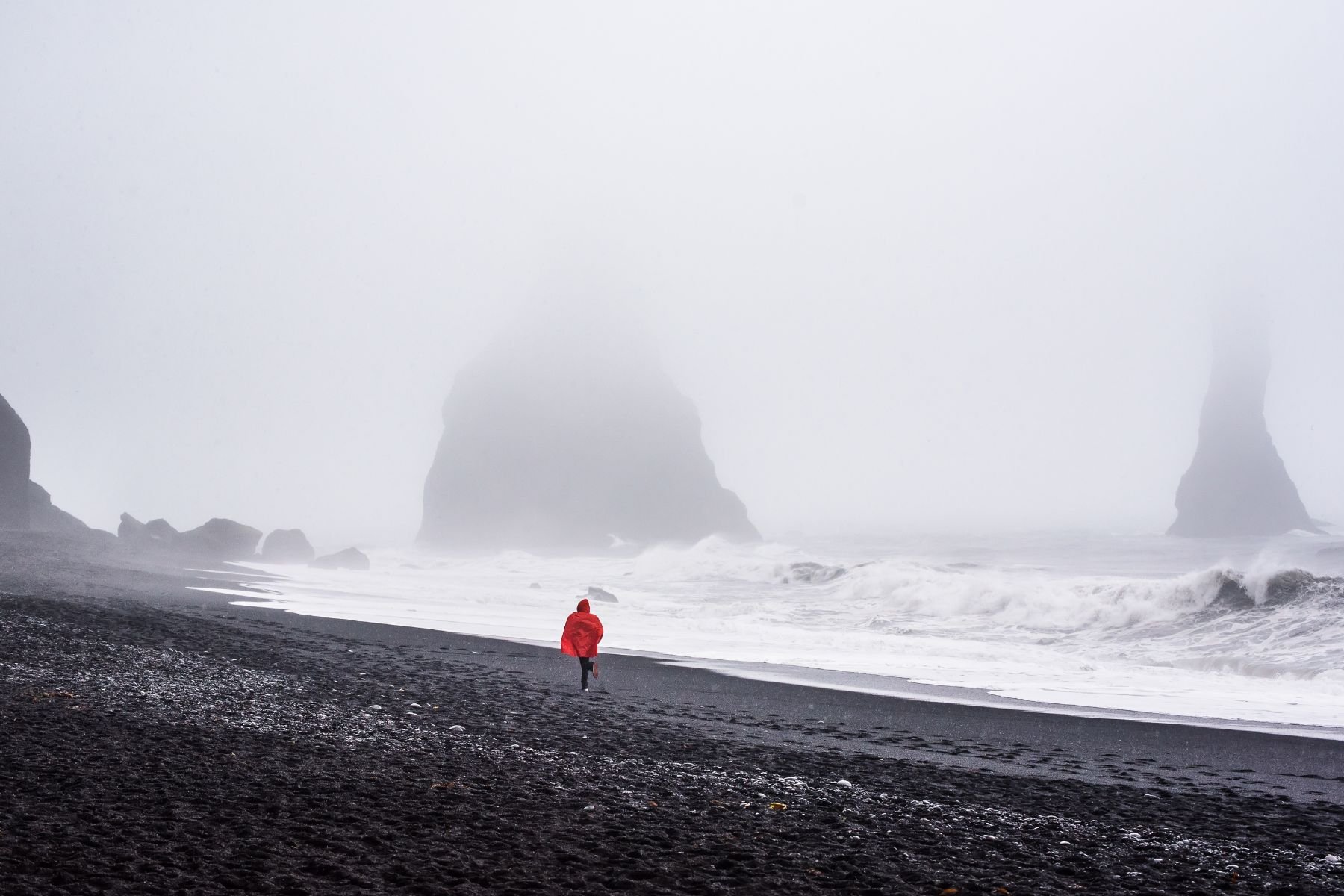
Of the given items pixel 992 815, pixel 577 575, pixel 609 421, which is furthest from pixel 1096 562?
pixel 992 815

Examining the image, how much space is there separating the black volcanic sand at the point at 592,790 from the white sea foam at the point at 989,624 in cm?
471

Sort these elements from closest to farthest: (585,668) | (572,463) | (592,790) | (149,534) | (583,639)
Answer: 1. (592,790)
2. (585,668)
3. (583,639)
4. (149,534)
5. (572,463)

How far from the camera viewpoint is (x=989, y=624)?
87.6 ft

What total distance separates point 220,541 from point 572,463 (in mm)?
41536

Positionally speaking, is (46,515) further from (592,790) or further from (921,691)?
(592,790)

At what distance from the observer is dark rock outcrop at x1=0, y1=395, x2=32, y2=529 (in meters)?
60.5

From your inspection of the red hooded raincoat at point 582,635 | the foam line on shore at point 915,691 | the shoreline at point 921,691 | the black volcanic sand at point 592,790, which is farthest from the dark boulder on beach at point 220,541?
the red hooded raincoat at point 582,635

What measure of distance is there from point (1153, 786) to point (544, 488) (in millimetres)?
93123

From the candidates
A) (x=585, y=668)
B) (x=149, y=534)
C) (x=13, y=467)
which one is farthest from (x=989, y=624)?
(x=149, y=534)

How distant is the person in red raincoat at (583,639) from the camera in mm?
13758

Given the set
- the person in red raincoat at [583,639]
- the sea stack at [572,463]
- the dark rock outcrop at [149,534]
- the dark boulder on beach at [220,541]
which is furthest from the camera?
the sea stack at [572,463]

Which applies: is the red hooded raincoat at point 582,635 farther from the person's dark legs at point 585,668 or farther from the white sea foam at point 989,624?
the white sea foam at point 989,624

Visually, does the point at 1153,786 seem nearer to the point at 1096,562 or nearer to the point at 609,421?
the point at 1096,562

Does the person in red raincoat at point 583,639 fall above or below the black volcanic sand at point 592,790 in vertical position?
above
